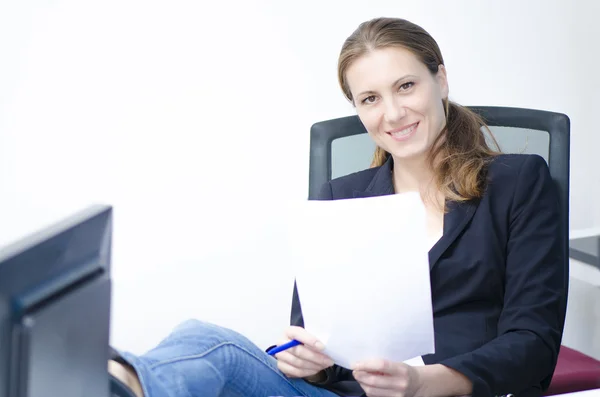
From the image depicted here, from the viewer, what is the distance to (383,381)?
115 cm

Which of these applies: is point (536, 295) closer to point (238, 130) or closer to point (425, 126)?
point (425, 126)

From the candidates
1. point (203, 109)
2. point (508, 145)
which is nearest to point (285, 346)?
point (508, 145)

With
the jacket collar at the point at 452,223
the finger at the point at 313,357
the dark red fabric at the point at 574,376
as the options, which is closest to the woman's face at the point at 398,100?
the jacket collar at the point at 452,223

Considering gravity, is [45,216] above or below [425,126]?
below

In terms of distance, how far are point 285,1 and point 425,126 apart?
2.72ft

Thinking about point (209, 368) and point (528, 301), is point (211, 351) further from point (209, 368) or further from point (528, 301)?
point (528, 301)

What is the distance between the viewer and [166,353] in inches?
43.7

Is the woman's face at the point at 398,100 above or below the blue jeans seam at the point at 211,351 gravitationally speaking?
above

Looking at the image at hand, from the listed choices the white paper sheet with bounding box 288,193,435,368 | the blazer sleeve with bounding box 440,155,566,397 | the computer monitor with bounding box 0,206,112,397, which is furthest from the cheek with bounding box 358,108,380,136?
the computer monitor with bounding box 0,206,112,397

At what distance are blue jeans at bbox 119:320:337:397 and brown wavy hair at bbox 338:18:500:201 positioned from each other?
0.45 m

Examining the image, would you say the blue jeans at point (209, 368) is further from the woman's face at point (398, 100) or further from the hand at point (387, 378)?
the woman's face at point (398, 100)

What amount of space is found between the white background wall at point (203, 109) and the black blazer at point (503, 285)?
808 mm

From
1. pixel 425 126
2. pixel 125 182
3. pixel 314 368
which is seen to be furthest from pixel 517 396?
pixel 125 182

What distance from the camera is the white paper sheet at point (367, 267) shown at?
1.08m
